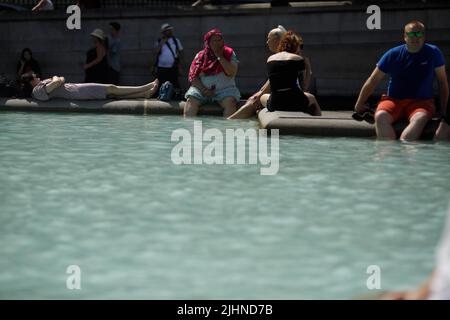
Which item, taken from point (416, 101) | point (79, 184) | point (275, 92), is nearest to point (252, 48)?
point (275, 92)

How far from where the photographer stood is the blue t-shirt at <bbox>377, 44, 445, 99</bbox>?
10.9 meters

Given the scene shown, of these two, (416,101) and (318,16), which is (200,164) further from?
(318,16)

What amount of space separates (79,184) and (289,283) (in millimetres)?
3274

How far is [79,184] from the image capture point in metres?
7.94

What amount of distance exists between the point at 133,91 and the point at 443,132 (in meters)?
5.76

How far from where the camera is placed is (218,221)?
651 centimetres

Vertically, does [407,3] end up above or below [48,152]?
above

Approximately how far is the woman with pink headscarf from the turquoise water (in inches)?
135

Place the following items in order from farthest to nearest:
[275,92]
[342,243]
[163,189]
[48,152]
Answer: [275,92] → [48,152] → [163,189] → [342,243]

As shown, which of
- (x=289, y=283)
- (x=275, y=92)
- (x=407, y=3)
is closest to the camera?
(x=289, y=283)

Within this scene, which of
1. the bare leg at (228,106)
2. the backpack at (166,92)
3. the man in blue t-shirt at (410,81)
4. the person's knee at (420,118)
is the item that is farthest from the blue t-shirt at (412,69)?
the backpack at (166,92)

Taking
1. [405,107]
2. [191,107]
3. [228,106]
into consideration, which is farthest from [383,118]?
[191,107]

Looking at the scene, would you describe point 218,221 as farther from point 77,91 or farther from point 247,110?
point 77,91

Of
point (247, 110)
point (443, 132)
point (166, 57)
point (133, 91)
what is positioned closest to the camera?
point (443, 132)
